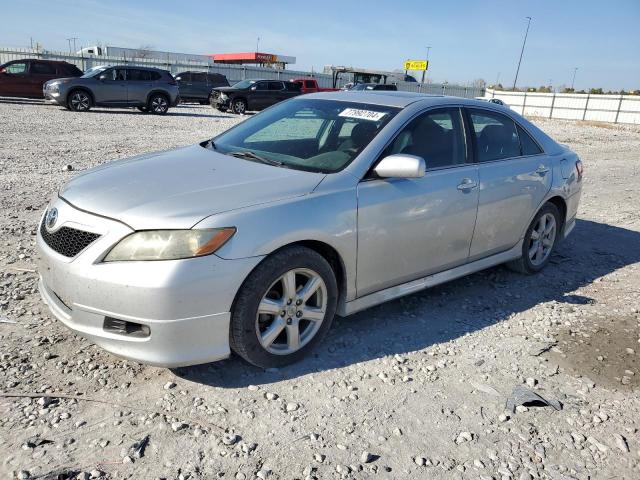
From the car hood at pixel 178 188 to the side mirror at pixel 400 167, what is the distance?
1.37 ft

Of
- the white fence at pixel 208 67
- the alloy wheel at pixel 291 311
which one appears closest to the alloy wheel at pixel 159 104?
the white fence at pixel 208 67

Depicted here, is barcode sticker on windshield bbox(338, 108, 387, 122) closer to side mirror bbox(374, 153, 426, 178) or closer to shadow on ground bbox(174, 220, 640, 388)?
side mirror bbox(374, 153, 426, 178)

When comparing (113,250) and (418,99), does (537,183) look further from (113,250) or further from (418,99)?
(113,250)

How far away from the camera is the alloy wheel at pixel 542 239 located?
5062mm

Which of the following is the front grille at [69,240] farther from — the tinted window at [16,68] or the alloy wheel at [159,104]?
the tinted window at [16,68]

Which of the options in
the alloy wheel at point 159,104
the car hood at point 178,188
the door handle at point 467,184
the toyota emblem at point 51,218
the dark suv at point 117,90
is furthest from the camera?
the alloy wheel at point 159,104

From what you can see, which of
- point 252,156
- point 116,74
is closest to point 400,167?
point 252,156

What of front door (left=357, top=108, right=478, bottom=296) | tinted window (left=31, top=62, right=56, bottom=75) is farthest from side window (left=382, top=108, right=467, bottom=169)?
tinted window (left=31, top=62, right=56, bottom=75)

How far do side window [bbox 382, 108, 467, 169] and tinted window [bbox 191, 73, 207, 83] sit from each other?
79.6ft

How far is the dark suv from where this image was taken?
17.6 meters

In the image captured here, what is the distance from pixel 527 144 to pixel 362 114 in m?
1.87

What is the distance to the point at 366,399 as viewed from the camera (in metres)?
3.00

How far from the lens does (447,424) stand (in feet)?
9.32

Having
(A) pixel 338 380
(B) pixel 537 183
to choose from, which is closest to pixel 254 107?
(B) pixel 537 183
